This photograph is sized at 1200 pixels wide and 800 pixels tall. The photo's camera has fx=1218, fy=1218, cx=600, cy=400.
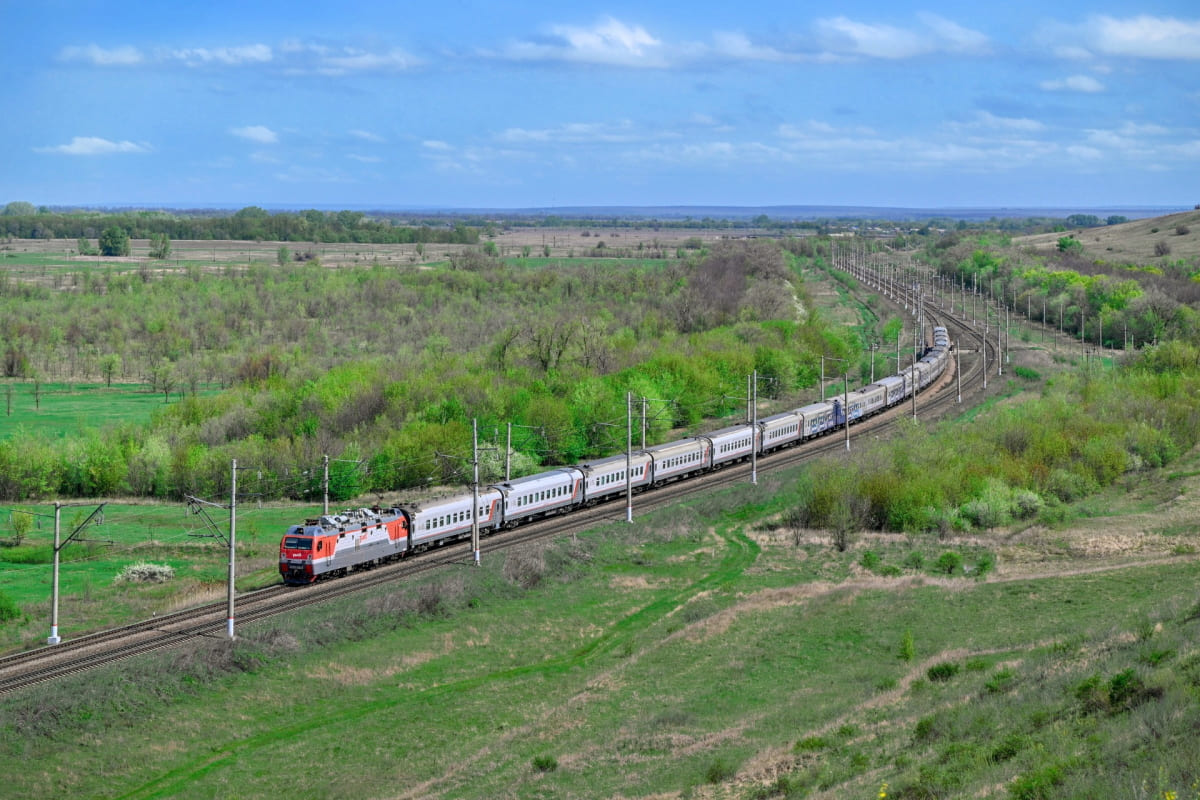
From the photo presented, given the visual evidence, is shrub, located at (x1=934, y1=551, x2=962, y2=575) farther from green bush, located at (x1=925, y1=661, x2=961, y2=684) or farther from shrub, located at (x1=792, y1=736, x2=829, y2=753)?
shrub, located at (x1=792, y1=736, x2=829, y2=753)

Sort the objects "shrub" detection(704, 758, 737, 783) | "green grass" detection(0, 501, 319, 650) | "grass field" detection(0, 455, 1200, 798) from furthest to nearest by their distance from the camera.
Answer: "green grass" detection(0, 501, 319, 650), "shrub" detection(704, 758, 737, 783), "grass field" detection(0, 455, 1200, 798)

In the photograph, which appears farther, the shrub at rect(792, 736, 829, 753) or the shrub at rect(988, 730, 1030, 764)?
the shrub at rect(792, 736, 829, 753)

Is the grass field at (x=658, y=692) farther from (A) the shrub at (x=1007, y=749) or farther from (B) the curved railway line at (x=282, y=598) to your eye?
(B) the curved railway line at (x=282, y=598)

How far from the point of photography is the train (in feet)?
150

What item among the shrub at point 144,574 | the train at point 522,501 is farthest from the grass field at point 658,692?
the shrub at point 144,574

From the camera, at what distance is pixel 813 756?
26625mm

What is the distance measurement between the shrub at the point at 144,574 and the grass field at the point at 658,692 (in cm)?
1278

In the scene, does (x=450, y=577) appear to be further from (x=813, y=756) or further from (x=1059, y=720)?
(x=1059, y=720)

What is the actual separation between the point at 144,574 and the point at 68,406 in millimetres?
74901

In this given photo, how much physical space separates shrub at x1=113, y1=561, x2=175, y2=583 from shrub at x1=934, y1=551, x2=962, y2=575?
1257 inches

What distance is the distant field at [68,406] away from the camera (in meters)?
104

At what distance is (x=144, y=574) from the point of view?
5116 cm

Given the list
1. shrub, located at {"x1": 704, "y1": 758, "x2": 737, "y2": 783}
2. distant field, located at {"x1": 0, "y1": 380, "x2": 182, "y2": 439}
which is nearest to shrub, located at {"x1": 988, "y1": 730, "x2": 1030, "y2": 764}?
shrub, located at {"x1": 704, "y1": 758, "x2": 737, "y2": 783}

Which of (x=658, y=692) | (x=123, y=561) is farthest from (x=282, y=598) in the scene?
(x=123, y=561)
